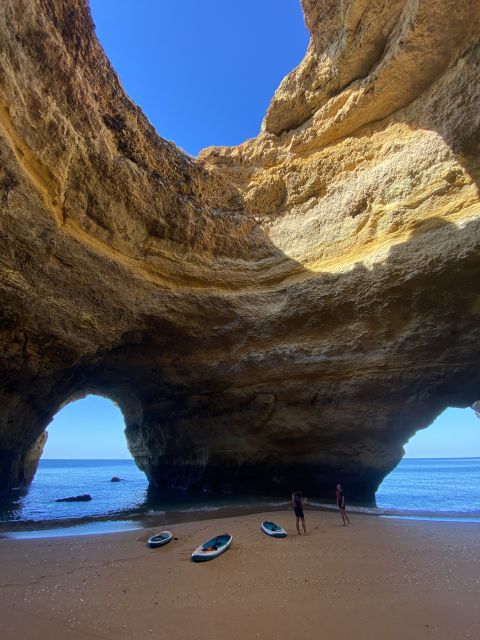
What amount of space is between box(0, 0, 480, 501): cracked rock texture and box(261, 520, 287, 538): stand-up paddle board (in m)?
5.22

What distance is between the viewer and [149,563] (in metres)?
6.00

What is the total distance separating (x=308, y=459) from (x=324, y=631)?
11475 mm

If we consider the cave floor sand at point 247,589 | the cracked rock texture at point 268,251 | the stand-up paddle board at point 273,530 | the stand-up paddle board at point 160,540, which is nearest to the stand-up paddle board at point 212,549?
the cave floor sand at point 247,589

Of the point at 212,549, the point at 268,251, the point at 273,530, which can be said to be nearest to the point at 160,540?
the point at 212,549

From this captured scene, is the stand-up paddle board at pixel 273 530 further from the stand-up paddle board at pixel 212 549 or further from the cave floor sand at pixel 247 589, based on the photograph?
the stand-up paddle board at pixel 212 549

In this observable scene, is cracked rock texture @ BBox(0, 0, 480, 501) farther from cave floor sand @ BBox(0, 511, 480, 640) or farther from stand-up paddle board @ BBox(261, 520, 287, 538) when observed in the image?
cave floor sand @ BBox(0, 511, 480, 640)

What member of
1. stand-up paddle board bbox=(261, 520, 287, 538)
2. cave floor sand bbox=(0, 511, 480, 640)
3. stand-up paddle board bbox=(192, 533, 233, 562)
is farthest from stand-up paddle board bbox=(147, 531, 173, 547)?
stand-up paddle board bbox=(261, 520, 287, 538)

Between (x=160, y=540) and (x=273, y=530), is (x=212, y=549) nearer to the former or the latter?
(x=160, y=540)

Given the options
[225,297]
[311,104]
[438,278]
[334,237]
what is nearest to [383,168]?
[334,237]

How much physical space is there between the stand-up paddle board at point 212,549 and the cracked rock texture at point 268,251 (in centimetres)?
668

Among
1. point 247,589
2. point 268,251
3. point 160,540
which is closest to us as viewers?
point 247,589

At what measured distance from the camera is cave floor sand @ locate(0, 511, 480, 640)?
12.4 feet

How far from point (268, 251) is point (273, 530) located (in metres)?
9.50

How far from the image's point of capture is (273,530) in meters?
8.37
